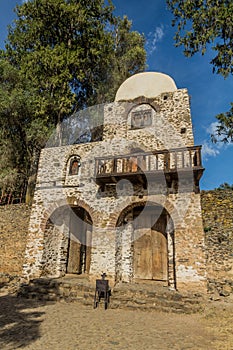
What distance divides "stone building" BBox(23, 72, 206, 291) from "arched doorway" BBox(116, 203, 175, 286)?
0.12 feet

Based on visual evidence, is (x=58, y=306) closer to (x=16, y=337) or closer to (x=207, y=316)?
(x=16, y=337)

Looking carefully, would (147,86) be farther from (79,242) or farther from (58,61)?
(79,242)

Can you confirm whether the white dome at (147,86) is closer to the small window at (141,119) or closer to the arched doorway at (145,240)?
the small window at (141,119)

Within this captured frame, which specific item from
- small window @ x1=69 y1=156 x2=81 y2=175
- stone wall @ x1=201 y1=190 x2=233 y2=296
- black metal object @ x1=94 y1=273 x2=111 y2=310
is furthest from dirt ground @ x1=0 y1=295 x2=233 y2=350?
small window @ x1=69 y1=156 x2=81 y2=175

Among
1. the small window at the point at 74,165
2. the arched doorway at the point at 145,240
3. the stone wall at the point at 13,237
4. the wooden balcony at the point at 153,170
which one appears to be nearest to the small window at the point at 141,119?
the wooden balcony at the point at 153,170

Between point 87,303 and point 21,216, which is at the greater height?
point 21,216

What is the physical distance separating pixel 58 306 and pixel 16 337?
243 cm

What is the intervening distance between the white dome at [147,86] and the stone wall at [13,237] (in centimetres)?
758

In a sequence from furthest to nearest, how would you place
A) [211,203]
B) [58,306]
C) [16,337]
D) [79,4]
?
[79,4], [211,203], [58,306], [16,337]

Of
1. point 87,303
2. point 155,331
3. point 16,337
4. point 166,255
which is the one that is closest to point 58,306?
point 87,303

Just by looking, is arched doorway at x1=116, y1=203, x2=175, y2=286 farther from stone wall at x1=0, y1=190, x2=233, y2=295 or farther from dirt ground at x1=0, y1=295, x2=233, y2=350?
dirt ground at x1=0, y1=295, x2=233, y2=350

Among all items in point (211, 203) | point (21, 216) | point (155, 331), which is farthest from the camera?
point (21, 216)

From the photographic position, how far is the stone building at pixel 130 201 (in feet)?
26.5

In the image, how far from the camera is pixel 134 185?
29.5 ft
